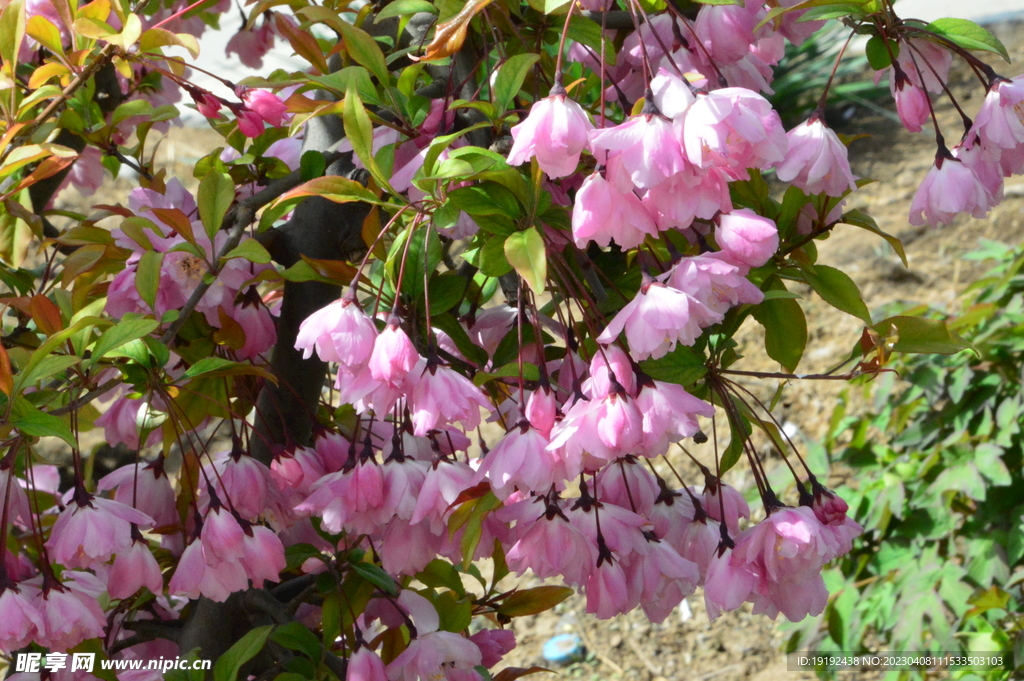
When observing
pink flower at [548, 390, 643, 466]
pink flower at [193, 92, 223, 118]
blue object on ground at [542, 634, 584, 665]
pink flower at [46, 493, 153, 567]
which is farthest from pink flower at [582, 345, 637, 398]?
blue object on ground at [542, 634, 584, 665]

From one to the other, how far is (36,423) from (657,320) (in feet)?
1.56

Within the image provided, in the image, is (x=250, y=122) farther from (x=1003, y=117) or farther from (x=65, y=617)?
(x=1003, y=117)

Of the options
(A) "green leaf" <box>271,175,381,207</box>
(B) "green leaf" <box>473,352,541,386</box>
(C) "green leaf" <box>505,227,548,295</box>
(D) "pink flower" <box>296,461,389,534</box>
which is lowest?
(D) "pink flower" <box>296,461,389,534</box>

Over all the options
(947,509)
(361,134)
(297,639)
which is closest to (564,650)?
(947,509)

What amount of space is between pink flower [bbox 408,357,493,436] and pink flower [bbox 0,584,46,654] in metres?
0.38

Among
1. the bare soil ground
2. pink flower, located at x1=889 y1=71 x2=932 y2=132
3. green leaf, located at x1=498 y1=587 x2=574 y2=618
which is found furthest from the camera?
the bare soil ground

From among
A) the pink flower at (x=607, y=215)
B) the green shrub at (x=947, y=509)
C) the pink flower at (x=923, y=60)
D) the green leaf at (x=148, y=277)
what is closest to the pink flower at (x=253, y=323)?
the green leaf at (x=148, y=277)

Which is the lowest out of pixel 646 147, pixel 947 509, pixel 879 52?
pixel 947 509

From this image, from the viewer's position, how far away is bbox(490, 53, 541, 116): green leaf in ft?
2.39

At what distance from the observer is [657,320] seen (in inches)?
24.9

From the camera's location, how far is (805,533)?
70 cm

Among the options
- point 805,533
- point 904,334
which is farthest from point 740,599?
point 904,334

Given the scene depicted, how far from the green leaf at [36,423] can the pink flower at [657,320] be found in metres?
0.40

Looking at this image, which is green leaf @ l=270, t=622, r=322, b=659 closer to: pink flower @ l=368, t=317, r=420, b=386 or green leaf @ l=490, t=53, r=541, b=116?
pink flower @ l=368, t=317, r=420, b=386
